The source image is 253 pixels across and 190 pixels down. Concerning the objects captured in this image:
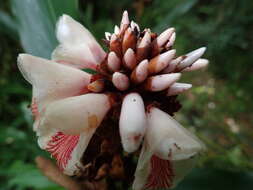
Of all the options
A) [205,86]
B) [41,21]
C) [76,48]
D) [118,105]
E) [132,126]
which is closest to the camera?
[132,126]

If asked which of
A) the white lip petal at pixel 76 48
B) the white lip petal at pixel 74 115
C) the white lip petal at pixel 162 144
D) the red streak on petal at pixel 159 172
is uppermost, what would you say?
the white lip petal at pixel 76 48

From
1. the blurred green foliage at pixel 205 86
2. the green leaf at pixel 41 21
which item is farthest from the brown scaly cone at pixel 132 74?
the blurred green foliage at pixel 205 86

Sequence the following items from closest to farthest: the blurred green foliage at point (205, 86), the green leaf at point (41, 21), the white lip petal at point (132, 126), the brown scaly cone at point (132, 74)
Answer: the white lip petal at point (132, 126)
the brown scaly cone at point (132, 74)
the green leaf at point (41, 21)
the blurred green foliage at point (205, 86)

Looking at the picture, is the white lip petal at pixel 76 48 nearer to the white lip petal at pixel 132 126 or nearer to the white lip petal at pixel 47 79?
the white lip petal at pixel 47 79

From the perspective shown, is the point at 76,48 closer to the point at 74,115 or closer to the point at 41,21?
the point at 74,115

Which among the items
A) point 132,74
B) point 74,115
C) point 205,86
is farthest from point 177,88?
point 205,86

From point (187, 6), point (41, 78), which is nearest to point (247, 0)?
point (187, 6)

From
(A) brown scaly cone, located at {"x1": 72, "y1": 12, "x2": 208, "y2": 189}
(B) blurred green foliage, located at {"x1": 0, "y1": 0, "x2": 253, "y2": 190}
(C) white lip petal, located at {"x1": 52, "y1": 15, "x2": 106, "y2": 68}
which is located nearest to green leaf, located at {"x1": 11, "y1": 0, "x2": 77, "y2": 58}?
(C) white lip petal, located at {"x1": 52, "y1": 15, "x2": 106, "y2": 68}
